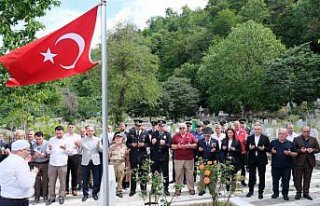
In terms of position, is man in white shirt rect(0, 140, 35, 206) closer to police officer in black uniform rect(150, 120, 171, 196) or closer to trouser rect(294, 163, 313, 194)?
police officer in black uniform rect(150, 120, 171, 196)

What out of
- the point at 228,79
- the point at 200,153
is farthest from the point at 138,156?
the point at 228,79

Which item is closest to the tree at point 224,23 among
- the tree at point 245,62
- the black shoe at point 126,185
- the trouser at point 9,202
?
the tree at point 245,62

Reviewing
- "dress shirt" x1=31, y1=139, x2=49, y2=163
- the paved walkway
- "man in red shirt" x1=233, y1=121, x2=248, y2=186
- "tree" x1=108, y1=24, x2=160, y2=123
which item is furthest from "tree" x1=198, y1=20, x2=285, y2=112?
"dress shirt" x1=31, y1=139, x2=49, y2=163

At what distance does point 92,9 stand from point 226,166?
339 centimetres

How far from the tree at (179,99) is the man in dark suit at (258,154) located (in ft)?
132

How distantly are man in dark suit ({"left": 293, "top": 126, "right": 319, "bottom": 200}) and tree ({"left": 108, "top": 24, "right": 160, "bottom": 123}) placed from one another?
26707 mm

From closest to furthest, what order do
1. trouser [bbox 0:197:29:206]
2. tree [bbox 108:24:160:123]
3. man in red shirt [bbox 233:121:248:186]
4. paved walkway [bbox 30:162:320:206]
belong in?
trouser [bbox 0:197:29:206] < paved walkway [bbox 30:162:320:206] < man in red shirt [bbox 233:121:248:186] < tree [bbox 108:24:160:123]

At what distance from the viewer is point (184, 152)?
32.5 ft

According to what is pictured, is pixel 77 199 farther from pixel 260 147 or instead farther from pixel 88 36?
pixel 88 36

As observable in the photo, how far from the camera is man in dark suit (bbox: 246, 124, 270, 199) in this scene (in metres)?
9.43

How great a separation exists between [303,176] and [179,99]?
40.8m

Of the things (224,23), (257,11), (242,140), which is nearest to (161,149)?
(242,140)

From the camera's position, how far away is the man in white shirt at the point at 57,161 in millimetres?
9234

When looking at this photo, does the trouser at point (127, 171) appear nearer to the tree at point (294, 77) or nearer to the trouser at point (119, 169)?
the trouser at point (119, 169)
